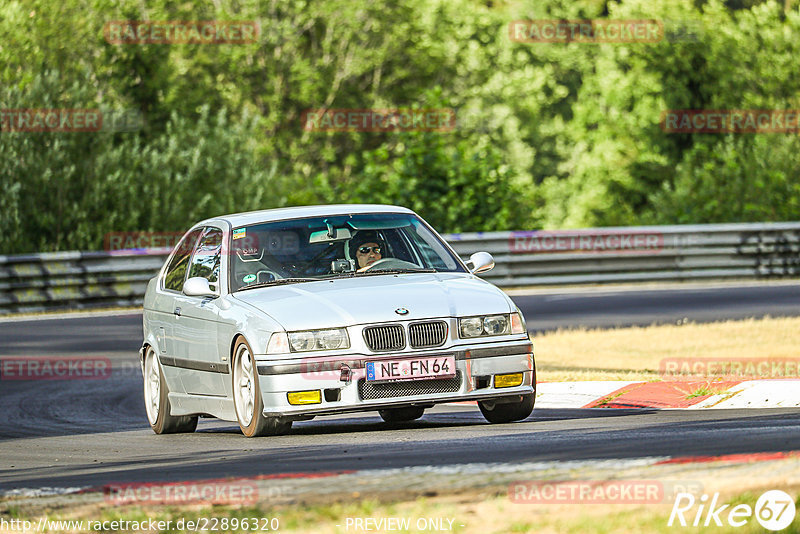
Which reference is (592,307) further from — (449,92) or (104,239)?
(449,92)

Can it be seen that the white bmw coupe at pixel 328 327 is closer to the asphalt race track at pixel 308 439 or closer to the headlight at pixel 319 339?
the headlight at pixel 319 339

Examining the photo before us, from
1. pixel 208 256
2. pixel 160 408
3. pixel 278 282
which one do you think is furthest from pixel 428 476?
pixel 160 408

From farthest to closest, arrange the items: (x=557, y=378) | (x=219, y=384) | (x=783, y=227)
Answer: (x=783, y=227) < (x=557, y=378) < (x=219, y=384)

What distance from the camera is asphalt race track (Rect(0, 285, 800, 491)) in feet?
24.2

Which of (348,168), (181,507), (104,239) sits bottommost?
(348,168)

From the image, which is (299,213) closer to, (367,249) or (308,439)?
(367,249)

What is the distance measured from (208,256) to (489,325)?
244 cm

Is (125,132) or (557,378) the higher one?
(557,378)

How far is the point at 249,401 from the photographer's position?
9.53 metres

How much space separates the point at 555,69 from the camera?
64312mm

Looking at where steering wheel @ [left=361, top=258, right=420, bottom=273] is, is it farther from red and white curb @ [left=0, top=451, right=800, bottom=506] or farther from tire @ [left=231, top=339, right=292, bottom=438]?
red and white curb @ [left=0, top=451, right=800, bottom=506]

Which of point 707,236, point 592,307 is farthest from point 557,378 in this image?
point 707,236

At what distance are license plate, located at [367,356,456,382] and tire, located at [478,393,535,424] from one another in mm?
730

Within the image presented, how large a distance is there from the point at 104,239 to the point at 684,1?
29540 millimetres
